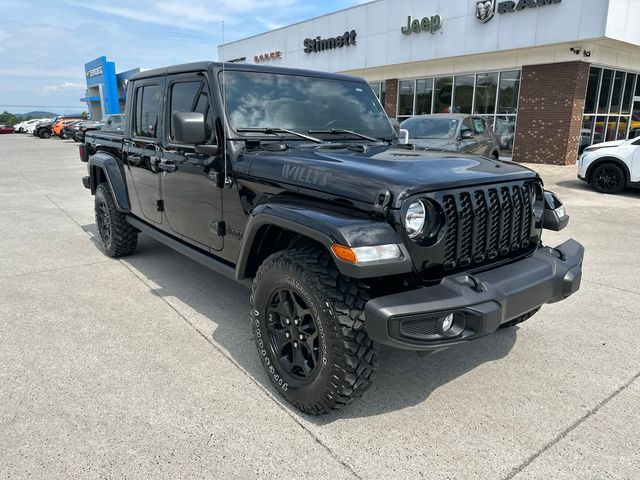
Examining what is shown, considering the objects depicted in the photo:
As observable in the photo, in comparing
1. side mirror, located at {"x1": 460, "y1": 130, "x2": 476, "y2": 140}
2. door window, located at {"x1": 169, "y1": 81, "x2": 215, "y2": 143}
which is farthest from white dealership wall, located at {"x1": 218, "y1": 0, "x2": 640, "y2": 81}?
door window, located at {"x1": 169, "y1": 81, "x2": 215, "y2": 143}

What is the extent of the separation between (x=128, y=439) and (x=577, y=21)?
46.7 ft

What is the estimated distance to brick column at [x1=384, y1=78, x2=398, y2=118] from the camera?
62.5ft

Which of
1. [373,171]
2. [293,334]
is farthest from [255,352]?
[373,171]

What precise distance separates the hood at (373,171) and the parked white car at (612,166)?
27.0 feet

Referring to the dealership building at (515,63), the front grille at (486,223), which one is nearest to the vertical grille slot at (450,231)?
the front grille at (486,223)

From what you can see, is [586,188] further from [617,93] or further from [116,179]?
[116,179]

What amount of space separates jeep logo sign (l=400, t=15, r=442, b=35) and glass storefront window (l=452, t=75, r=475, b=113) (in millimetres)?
1893

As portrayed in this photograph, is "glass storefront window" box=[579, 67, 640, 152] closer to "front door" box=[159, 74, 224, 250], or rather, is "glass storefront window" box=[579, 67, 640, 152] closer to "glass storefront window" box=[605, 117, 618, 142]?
"glass storefront window" box=[605, 117, 618, 142]

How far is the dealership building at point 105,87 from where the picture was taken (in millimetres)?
41688

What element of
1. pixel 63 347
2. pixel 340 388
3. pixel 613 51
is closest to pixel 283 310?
pixel 340 388

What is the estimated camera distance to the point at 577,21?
12500mm

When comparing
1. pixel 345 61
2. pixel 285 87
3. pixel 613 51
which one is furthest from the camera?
pixel 345 61

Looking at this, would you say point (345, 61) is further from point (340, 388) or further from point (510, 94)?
point (340, 388)

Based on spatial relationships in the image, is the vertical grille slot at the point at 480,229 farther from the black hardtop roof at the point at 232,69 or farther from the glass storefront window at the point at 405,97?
the glass storefront window at the point at 405,97
